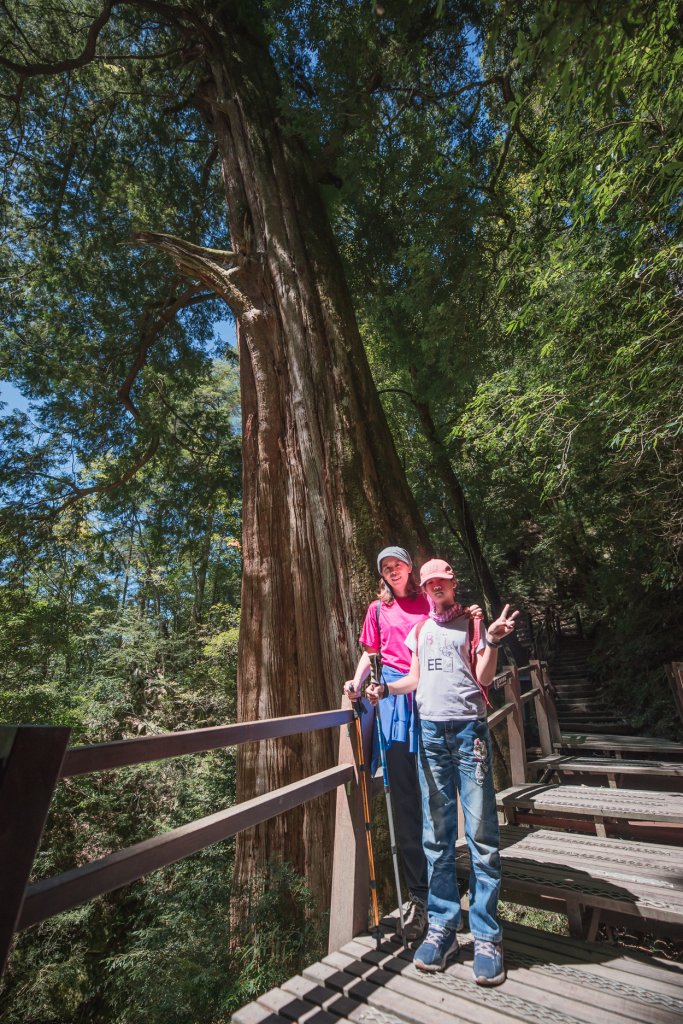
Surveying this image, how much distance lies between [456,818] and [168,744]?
1.26 meters

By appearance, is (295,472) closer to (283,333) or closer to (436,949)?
(283,333)

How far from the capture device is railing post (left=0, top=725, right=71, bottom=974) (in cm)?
107

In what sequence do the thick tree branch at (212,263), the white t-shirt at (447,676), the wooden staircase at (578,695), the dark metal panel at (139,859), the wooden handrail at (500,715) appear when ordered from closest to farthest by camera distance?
1. the dark metal panel at (139,859)
2. the white t-shirt at (447,676)
3. the wooden handrail at (500,715)
4. the thick tree branch at (212,263)
5. the wooden staircase at (578,695)

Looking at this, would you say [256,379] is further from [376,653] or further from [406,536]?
[376,653]

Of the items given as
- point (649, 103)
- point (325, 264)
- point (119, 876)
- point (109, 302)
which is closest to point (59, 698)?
point (109, 302)

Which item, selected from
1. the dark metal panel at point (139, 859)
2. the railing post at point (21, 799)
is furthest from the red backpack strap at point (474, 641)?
the railing post at point (21, 799)

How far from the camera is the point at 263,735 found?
2.19 m

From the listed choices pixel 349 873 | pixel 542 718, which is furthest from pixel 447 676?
pixel 542 718

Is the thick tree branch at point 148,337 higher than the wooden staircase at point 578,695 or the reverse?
higher

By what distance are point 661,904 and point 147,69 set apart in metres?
12.6

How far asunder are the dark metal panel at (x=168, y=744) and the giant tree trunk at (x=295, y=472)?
6.13ft

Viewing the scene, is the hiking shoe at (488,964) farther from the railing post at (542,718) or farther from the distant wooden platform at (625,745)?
the distant wooden platform at (625,745)

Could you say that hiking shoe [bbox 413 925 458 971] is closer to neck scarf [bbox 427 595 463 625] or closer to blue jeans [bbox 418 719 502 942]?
blue jeans [bbox 418 719 502 942]

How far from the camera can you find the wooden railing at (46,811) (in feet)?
3.63
